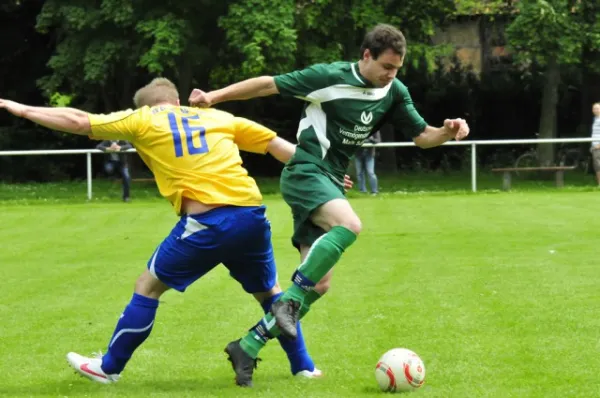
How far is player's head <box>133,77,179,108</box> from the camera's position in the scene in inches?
260

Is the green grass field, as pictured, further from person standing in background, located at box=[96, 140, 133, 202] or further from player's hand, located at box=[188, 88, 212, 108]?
person standing in background, located at box=[96, 140, 133, 202]

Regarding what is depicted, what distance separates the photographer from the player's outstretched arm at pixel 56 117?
6.15 meters

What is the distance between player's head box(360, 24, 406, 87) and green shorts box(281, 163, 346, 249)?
0.64m

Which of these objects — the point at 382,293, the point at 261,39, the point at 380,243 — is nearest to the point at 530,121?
the point at 261,39

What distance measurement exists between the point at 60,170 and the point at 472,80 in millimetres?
12989

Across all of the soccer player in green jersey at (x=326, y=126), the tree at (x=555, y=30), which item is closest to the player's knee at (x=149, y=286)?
the soccer player in green jersey at (x=326, y=126)

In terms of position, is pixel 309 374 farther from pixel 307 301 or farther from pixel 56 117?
pixel 56 117

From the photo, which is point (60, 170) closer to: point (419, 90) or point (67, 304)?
point (419, 90)

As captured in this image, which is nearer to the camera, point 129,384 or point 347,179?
point 129,384

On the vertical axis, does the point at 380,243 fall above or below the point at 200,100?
below

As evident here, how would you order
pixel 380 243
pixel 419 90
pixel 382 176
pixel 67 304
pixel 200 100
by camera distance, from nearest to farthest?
pixel 200 100, pixel 67 304, pixel 380 243, pixel 382 176, pixel 419 90

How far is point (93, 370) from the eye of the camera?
662 cm

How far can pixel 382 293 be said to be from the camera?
1027 centimetres

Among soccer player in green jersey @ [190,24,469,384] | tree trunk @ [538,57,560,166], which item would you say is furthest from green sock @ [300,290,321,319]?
tree trunk @ [538,57,560,166]
